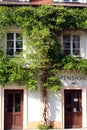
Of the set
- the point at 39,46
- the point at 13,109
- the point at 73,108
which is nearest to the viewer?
the point at 39,46

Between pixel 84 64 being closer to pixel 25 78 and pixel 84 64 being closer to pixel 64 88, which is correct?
pixel 64 88

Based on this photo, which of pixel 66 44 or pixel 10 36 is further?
pixel 66 44

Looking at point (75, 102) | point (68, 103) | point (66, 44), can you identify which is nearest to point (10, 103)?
point (68, 103)

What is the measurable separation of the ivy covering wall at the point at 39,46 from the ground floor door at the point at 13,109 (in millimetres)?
1107

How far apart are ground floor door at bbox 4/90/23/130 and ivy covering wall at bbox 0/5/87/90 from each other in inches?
43.6

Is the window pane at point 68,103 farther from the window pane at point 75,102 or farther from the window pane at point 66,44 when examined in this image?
the window pane at point 66,44

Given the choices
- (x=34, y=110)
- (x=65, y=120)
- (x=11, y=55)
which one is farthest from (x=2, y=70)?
(x=65, y=120)

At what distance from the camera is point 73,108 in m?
27.6

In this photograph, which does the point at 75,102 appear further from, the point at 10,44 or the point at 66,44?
the point at 10,44

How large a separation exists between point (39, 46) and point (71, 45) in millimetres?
2601

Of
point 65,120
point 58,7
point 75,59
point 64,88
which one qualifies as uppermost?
point 58,7

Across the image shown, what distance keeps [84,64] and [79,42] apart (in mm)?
1680

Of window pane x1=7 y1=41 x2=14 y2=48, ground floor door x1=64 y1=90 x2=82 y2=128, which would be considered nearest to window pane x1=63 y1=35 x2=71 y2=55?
ground floor door x1=64 y1=90 x2=82 y2=128

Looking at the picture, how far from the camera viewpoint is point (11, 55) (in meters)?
27.1
